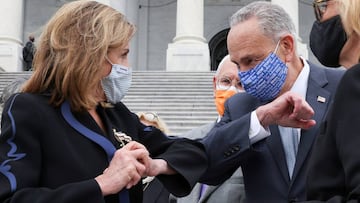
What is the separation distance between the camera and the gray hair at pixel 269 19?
3082 millimetres

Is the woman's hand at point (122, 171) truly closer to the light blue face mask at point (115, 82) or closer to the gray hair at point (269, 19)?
the light blue face mask at point (115, 82)

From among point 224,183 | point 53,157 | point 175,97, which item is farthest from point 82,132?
point 175,97

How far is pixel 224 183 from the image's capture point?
11.1 ft

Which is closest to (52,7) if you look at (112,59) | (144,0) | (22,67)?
(144,0)

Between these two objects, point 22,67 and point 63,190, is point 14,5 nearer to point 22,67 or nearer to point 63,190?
point 22,67

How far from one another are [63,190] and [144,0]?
27.9 meters

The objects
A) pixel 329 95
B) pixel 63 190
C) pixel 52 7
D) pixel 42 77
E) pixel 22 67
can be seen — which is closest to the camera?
pixel 63 190

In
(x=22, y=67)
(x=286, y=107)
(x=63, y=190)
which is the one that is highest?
(x=22, y=67)

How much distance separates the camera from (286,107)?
277cm

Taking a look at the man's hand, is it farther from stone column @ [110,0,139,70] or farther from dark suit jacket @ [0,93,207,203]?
stone column @ [110,0,139,70]

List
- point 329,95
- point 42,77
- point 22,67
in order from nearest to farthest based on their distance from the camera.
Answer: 1. point 42,77
2. point 329,95
3. point 22,67

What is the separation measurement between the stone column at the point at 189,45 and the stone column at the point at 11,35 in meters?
6.13

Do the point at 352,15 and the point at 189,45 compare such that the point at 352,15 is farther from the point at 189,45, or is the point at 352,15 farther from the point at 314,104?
the point at 189,45

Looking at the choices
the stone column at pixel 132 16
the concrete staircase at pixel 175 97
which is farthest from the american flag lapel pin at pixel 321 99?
the stone column at pixel 132 16
